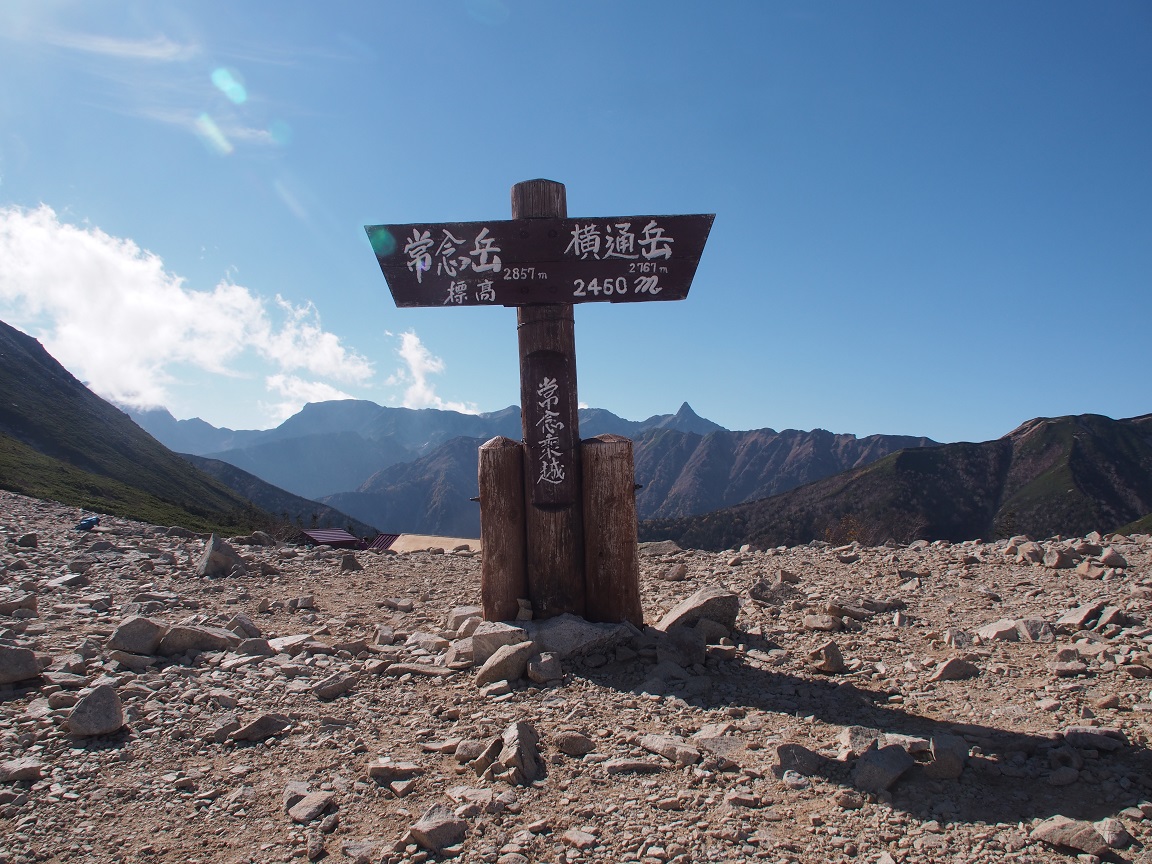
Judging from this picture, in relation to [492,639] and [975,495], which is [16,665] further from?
[975,495]

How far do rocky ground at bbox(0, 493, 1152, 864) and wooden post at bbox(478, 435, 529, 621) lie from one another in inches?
13.6

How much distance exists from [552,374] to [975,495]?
139460 millimetres

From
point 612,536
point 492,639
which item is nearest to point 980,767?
point 612,536

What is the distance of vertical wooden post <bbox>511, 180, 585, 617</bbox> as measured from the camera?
7180 mm

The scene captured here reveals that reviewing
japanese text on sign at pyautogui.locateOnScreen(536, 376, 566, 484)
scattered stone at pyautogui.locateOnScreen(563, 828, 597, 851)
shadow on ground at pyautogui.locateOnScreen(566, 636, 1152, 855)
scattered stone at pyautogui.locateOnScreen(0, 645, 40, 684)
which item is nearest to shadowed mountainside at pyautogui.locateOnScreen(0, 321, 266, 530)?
scattered stone at pyautogui.locateOnScreen(0, 645, 40, 684)

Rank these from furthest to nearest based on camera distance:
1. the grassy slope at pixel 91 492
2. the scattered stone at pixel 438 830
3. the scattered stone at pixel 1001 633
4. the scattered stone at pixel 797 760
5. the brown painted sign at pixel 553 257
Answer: the grassy slope at pixel 91 492 → the brown painted sign at pixel 553 257 → the scattered stone at pixel 1001 633 → the scattered stone at pixel 797 760 → the scattered stone at pixel 438 830

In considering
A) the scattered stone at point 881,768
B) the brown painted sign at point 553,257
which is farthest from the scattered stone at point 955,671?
the brown painted sign at point 553,257

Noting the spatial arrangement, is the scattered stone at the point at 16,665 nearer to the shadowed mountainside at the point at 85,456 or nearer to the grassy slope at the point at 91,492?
the grassy slope at the point at 91,492

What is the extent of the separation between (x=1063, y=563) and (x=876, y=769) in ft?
23.1

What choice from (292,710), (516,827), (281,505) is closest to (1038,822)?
(516,827)

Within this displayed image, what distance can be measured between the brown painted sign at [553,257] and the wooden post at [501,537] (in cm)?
165

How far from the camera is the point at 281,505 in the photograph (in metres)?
158

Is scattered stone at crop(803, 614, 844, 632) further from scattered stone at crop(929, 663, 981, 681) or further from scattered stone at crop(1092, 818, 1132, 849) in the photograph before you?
scattered stone at crop(1092, 818, 1132, 849)

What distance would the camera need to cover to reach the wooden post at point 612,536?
278 inches
